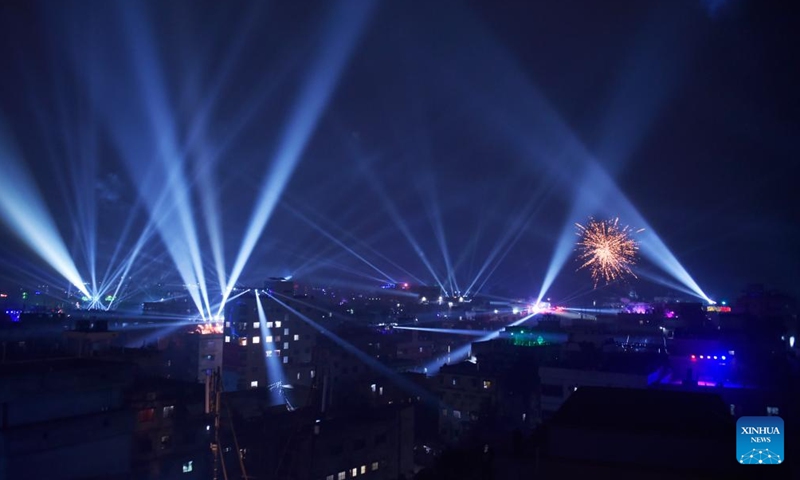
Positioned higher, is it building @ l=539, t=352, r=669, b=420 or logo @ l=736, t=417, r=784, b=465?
logo @ l=736, t=417, r=784, b=465

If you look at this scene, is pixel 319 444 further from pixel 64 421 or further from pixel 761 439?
pixel 761 439

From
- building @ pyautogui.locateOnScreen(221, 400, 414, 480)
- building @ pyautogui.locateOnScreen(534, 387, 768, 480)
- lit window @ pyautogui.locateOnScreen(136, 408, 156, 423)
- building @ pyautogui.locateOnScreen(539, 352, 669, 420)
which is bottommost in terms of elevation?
building @ pyautogui.locateOnScreen(221, 400, 414, 480)

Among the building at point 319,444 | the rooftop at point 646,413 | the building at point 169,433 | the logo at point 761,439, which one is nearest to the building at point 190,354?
the building at point 319,444

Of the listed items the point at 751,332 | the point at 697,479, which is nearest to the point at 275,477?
the point at 697,479

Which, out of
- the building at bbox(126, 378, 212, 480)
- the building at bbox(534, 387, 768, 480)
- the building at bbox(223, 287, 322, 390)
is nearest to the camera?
the building at bbox(534, 387, 768, 480)

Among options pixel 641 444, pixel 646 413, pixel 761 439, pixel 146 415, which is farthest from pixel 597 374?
pixel 146 415

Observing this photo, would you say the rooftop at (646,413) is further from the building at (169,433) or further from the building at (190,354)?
the building at (190,354)

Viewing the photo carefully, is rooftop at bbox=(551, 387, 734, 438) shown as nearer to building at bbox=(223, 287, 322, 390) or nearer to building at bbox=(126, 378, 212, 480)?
building at bbox=(126, 378, 212, 480)

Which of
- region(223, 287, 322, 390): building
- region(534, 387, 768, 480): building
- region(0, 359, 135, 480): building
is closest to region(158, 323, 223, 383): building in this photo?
region(223, 287, 322, 390): building

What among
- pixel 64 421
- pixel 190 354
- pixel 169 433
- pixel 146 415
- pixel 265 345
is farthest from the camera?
pixel 265 345
